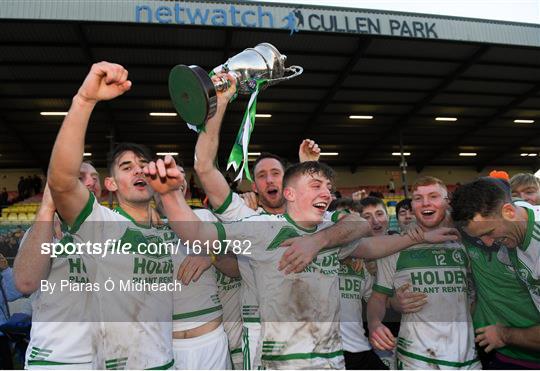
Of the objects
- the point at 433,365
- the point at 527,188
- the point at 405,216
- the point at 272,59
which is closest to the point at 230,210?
the point at 272,59

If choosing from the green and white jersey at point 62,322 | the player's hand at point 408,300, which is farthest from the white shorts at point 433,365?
the green and white jersey at point 62,322

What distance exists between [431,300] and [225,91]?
2.23m

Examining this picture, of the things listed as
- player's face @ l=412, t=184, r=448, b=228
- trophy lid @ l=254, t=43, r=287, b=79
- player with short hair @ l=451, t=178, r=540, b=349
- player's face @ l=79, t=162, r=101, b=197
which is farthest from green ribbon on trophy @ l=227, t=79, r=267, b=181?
player with short hair @ l=451, t=178, r=540, b=349

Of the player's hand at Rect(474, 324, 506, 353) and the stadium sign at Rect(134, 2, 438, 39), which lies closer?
the player's hand at Rect(474, 324, 506, 353)

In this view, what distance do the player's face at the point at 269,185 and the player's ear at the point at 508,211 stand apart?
6.02ft

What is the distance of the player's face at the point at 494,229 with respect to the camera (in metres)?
2.85

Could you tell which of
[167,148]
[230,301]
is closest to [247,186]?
[167,148]

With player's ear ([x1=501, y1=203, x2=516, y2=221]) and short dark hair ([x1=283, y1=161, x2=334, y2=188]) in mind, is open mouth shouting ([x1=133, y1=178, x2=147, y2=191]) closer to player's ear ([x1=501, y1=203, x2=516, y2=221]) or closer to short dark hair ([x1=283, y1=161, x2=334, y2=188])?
short dark hair ([x1=283, y1=161, x2=334, y2=188])

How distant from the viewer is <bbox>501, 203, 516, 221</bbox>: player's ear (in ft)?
9.27

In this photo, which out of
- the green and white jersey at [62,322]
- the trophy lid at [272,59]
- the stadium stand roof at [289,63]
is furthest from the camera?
the stadium stand roof at [289,63]

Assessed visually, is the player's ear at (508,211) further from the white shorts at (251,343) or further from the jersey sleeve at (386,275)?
→ the white shorts at (251,343)

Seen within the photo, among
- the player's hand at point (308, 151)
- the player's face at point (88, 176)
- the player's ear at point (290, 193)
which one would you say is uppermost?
the player's hand at point (308, 151)

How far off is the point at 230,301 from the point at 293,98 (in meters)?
14.3

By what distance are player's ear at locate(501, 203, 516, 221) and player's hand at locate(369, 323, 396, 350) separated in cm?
116
